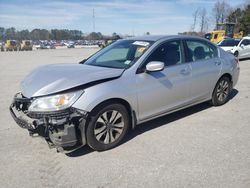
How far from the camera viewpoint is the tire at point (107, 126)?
12.2 feet

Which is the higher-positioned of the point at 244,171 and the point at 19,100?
the point at 19,100

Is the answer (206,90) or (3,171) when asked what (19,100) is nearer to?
(3,171)

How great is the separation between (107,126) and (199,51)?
102 inches

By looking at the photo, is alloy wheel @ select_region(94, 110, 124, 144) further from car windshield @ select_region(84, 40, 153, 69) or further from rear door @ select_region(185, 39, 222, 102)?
rear door @ select_region(185, 39, 222, 102)

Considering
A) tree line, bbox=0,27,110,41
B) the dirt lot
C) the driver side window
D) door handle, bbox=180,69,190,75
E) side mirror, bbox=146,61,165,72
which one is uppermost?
tree line, bbox=0,27,110,41

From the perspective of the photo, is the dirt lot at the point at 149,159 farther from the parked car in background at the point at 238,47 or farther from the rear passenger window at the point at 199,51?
the parked car in background at the point at 238,47

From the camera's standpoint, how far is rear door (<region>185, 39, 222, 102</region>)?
5051 mm

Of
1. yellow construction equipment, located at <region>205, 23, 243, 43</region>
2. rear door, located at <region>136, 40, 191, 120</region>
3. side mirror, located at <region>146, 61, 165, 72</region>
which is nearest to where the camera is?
side mirror, located at <region>146, 61, 165, 72</region>

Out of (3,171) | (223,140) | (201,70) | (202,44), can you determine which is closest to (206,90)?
(201,70)

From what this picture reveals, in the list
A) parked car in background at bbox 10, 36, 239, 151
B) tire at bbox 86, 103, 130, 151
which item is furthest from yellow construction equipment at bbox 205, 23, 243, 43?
tire at bbox 86, 103, 130, 151

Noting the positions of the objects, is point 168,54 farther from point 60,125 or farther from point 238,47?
point 238,47

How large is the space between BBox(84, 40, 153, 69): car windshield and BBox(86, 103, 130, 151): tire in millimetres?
756

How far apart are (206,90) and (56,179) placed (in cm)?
351

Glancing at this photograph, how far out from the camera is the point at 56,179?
10.6ft
